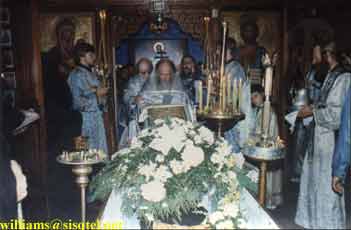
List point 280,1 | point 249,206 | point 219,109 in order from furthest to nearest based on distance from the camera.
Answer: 1. point 280,1
2. point 219,109
3. point 249,206

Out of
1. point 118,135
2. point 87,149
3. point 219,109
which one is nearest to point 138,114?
point 118,135

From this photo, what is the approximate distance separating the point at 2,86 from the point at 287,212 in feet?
8.49

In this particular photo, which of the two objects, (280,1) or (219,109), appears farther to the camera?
(280,1)

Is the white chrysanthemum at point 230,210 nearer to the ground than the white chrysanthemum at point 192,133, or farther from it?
nearer to the ground

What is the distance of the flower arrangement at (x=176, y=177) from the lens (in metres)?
2.59

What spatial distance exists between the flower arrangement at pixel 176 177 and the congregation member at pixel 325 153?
1025 mm

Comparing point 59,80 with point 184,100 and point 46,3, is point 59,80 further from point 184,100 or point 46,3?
point 184,100

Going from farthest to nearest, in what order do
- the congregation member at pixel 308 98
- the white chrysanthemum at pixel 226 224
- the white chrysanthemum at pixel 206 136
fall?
1. the congregation member at pixel 308 98
2. the white chrysanthemum at pixel 206 136
3. the white chrysanthemum at pixel 226 224

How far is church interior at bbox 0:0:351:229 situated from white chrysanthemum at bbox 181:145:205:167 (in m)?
0.81

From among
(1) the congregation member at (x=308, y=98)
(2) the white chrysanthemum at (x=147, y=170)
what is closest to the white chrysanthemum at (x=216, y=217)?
(2) the white chrysanthemum at (x=147, y=170)

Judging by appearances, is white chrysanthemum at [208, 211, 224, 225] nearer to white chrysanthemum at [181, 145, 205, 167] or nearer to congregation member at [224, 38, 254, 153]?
white chrysanthemum at [181, 145, 205, 167]

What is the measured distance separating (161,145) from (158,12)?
56.9 inches

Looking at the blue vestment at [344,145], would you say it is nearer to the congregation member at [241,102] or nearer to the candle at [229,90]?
the congregation member at [241,102]

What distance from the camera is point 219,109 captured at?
11.3ft
